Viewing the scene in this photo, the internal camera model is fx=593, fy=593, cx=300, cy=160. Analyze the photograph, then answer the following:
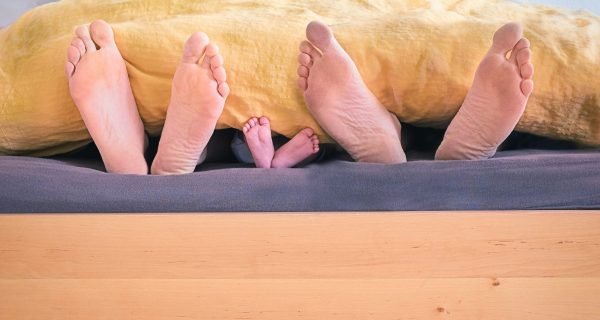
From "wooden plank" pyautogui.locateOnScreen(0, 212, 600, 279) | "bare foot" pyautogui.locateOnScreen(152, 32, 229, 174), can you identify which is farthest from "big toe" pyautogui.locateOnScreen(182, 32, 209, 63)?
"wooden plank" pyautogui.locateOnScreen(0, 212, 600, 279)

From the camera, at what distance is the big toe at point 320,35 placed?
0.77 m

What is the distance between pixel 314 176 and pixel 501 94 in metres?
0.26

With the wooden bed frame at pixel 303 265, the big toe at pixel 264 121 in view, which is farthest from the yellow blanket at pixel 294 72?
the wooden bed frame at pixel 303 265

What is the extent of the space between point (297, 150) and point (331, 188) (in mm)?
133

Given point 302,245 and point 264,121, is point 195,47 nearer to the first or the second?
point 264,121

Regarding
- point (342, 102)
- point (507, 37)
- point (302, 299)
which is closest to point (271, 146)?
point (342, 102)

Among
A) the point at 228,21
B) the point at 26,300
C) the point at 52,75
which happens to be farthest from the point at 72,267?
the point at 228,21

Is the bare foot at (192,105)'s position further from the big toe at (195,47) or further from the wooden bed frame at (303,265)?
the wooden bed frame at (303,265)

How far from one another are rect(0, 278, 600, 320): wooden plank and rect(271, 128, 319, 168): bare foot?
0.20 metres

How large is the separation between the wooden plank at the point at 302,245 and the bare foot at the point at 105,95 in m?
A: 0.13

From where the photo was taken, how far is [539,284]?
2.30ft

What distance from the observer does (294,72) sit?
830 millimetres

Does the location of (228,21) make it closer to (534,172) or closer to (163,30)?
(163,30)

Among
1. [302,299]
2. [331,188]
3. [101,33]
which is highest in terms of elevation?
[101,33]
